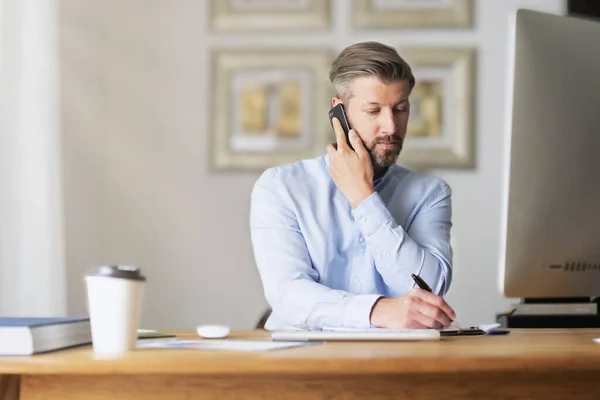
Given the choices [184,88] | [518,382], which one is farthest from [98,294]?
[184,88]

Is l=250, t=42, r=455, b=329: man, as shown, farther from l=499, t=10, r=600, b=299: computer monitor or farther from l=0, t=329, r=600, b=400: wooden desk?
l=0, t=329, r=600, b=400: wooden desk

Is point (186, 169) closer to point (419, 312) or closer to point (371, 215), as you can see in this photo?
point (371, 215)

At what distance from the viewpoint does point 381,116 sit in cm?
199

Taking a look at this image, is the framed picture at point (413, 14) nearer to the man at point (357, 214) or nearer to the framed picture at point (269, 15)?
the framed picture at point (269, 15)

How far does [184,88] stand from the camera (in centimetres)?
334

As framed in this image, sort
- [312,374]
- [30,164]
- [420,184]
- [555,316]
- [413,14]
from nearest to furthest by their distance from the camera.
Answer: [312,374] < [420,184] < [555,316] < [30,164] < [413,14]

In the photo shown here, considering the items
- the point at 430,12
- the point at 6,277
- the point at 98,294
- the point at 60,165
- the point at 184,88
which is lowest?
the point at 6,277

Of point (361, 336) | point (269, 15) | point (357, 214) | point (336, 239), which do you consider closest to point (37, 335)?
point (361, 336)

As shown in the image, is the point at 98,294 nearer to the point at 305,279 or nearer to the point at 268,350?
the point at 268,350

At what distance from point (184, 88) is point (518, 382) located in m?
2.49

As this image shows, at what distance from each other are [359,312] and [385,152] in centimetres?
54

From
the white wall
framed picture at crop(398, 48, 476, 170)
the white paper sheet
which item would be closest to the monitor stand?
the white wall

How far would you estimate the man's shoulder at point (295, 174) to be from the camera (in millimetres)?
2045

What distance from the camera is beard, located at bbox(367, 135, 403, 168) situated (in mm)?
1980
